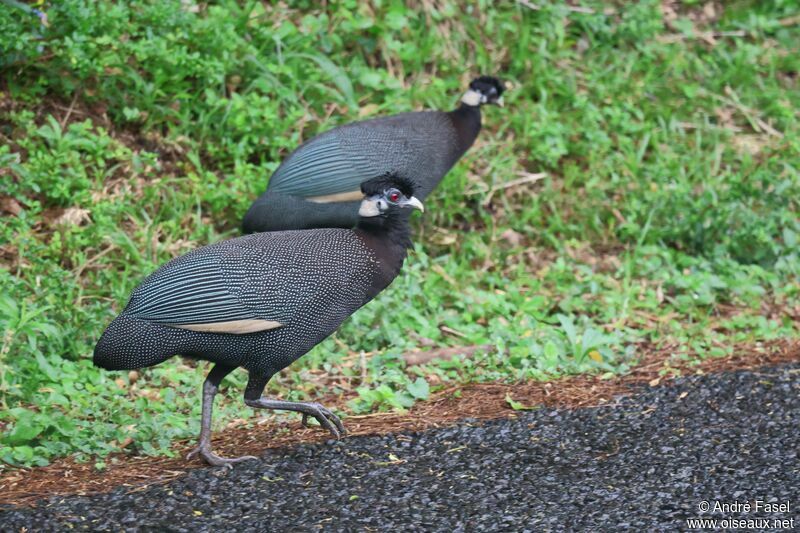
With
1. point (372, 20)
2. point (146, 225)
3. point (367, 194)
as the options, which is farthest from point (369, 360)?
point (372, 20)

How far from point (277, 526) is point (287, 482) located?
37 cm

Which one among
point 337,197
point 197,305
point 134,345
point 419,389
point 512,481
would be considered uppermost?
point 197,305

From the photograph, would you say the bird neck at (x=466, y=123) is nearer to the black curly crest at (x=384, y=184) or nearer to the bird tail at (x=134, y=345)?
the black curly crest at (x=384, y=184)

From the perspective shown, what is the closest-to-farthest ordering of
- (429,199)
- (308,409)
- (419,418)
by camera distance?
(308,409), (419,418), (429,199)

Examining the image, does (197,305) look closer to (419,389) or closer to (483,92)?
(419,389)

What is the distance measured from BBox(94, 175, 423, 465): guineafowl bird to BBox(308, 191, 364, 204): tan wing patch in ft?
4.50

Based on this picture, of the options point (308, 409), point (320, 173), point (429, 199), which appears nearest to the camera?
point (308, 409)

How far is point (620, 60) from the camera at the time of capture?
830 centimetres

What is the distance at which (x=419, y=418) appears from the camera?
15.1ft

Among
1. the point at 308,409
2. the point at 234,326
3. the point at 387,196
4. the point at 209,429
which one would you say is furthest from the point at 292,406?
the point at 387,196

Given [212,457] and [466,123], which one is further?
[466,123]

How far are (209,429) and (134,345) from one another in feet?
1.43

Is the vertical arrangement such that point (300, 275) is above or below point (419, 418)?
above

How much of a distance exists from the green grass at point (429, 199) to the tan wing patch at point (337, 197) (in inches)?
22.9
